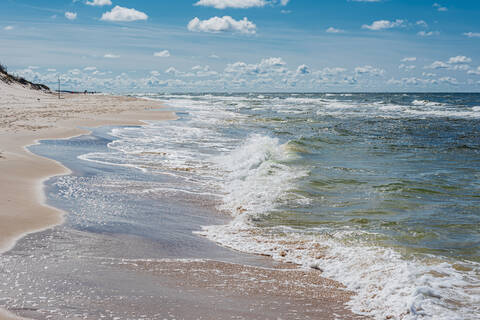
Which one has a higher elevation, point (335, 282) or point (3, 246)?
point (3, 246)

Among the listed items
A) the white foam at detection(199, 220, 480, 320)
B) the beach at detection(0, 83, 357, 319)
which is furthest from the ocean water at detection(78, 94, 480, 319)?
the beach at detection(0, 83, 357, 319)

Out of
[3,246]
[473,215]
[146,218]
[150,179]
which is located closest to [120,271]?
[3,246]

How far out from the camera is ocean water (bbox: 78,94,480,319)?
5.09 metres

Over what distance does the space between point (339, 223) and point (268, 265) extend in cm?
236

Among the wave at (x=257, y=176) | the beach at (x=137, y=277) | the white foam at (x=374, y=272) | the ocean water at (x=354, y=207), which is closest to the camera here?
the beach at (x=137, y=277)

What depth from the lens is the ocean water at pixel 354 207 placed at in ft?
16.7

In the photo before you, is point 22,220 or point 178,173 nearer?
point 22,220

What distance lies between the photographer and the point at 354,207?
8.77m

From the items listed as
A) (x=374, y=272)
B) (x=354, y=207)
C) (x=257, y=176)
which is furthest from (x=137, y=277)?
(x=257, y=176)

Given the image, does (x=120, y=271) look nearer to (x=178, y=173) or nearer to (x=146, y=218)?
(x=146, y=218)

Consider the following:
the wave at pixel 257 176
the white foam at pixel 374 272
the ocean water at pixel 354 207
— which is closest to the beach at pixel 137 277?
the white foam at pixel 374 272

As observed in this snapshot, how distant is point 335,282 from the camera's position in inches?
210

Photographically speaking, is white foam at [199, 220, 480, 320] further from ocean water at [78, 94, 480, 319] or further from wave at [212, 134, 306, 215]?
wave at [212, 134, 306, 215]

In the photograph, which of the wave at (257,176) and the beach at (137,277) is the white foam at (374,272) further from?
the wave at (257,176)
